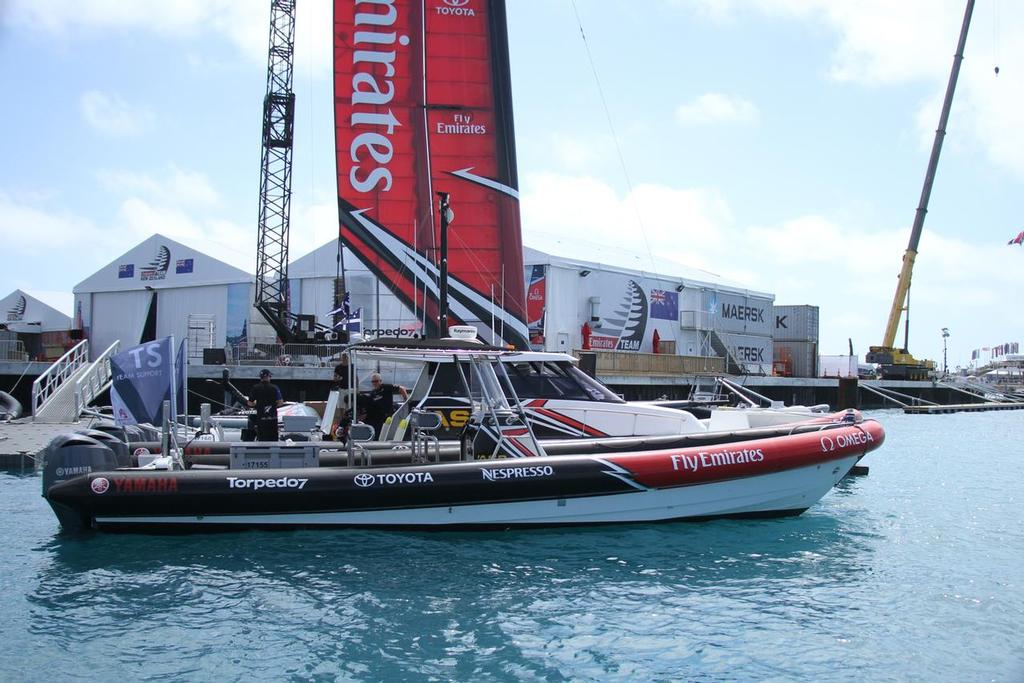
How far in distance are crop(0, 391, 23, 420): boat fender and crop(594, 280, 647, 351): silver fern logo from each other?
2253 centimetres

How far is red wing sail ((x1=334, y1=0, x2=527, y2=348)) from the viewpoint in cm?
1362

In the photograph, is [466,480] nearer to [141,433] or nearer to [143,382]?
[143,382]

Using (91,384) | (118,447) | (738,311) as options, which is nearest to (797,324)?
(738,311)

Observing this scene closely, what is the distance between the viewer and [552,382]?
11414 mm

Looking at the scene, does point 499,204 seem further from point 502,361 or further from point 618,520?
point 618,520

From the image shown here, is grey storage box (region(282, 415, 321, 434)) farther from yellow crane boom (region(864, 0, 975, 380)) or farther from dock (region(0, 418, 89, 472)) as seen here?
yellow crane boom (region(864, 0, 975, 380))

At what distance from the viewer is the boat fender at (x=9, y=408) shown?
69.1ft

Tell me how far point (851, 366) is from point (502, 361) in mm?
48515

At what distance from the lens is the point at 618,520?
9.87 meters

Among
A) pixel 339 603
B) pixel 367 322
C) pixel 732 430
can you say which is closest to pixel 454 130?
pixel 367 322

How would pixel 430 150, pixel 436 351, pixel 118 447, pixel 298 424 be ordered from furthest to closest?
pixel 430 150, pixel 436 351, pixel 298 424, pixel 118 447

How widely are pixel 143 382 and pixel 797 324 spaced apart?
47290mm

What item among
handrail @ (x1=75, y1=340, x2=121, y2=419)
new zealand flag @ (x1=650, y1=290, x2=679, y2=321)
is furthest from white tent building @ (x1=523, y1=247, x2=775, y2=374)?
handrail @ (x1=75, y1=340, x2=121, y2=419)

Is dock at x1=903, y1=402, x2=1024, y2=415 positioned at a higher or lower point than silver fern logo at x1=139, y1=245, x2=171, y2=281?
lower
